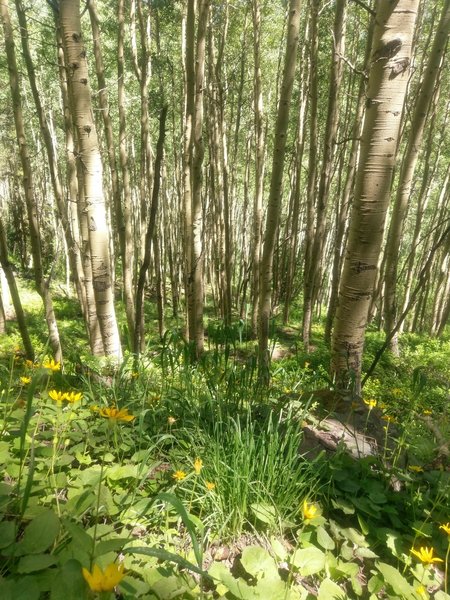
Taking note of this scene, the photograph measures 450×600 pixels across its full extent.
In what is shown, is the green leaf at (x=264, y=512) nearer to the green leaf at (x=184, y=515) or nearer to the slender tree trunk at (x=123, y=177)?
the green leaf at (x=184, y=515)

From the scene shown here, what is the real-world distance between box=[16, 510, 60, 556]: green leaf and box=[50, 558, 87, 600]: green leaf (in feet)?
0.44

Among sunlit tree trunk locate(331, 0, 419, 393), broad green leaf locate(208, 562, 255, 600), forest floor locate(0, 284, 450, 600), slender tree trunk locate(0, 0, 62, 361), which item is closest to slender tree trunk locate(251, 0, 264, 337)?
slender tree trunk locate(0, 0, 62, 361)

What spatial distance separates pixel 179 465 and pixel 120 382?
35.7 inches

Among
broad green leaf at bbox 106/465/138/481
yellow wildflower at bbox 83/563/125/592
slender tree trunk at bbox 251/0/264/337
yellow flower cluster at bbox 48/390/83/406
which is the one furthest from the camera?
slender tree trunk at bbox 251/0/264/337

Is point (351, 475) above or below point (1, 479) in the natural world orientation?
below

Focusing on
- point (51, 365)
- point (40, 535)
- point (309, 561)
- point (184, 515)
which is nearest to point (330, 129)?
point (51, 365)

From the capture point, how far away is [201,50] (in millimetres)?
4430

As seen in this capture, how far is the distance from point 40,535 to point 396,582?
105 centimetres

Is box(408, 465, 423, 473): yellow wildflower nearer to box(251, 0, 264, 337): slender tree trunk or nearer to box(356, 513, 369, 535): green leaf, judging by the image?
box(356, 513, 369, 535): green leaf

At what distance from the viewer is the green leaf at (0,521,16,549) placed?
35.7 inches

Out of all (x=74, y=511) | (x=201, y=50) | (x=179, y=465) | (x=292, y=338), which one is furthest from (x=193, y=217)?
(x=292, y=338)

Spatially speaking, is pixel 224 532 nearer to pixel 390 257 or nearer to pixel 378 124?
pixel 378 124

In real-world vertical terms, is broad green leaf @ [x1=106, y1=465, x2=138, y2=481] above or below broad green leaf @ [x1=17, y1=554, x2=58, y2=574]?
below

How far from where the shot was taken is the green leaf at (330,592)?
108 centimetres
